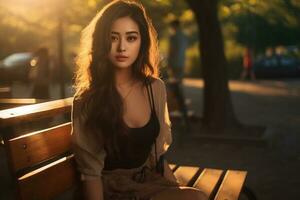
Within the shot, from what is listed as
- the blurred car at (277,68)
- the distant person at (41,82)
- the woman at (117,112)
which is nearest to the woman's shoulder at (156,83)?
the woman at (117,112)

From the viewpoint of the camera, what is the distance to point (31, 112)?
2691mm

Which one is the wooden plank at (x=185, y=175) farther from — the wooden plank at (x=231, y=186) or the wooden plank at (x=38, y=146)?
the wooden plank at (x=38, y=146)

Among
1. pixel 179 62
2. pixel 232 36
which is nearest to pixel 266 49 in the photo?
pixel 232 36

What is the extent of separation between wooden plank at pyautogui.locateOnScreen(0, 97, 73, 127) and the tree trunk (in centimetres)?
543

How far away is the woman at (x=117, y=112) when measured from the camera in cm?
273

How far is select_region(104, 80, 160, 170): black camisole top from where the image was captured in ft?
9.13

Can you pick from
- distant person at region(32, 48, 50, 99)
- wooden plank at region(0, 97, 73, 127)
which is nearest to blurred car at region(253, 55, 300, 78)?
distant person at region(32, 48, 50, 99)

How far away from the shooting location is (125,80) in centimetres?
300

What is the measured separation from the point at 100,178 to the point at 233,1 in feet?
23.7

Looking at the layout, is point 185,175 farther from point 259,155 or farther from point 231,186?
point 259,155

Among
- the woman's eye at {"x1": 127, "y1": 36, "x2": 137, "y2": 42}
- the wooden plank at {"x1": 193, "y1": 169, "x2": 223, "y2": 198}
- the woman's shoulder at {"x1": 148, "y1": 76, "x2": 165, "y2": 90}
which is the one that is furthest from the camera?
the wooden plank at {"x1": 193, "y1": 169, "x2": 223, "y2": 198}

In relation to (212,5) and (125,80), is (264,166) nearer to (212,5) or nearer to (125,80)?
(212,5)

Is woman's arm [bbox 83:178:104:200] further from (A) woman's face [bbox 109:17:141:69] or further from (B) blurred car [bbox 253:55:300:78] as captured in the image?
(B) blurred car [bbox 253:55:300:78]

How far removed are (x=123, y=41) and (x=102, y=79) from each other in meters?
0.25
